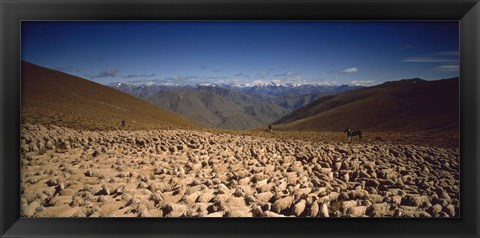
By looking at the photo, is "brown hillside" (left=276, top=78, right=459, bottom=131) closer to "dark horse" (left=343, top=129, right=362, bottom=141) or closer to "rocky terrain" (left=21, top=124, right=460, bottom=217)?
"dark horse" (left=343, top=129, right=362, bottom=141)

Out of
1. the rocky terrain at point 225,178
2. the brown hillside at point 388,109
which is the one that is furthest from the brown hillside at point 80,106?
the brown hillside at point 388,109

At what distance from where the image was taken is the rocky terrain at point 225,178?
2.71 metres

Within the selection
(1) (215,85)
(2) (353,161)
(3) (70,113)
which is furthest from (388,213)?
(3) (70,113)

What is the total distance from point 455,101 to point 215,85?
78.2 inches

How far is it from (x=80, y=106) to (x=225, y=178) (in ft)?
4.85

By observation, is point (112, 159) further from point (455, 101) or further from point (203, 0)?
point (455, 101)

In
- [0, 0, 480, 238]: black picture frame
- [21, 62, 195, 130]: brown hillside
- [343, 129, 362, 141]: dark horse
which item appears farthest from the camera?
[343, 129, 362, 141]: dark horse

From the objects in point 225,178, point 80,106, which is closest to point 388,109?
point 225,178

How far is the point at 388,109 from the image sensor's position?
3053 millimetres

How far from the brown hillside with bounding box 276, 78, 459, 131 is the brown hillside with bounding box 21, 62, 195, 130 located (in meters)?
1.19

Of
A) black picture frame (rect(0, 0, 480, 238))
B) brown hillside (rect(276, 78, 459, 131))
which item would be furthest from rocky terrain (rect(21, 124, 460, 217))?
brown hillside (rect(276, 78, 459, 131))

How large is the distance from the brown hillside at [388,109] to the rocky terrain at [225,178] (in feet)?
0.62

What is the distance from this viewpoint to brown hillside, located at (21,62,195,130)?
9.12 feet

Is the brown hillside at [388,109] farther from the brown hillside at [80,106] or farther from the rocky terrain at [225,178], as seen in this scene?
the brown hillside at [80,106]
